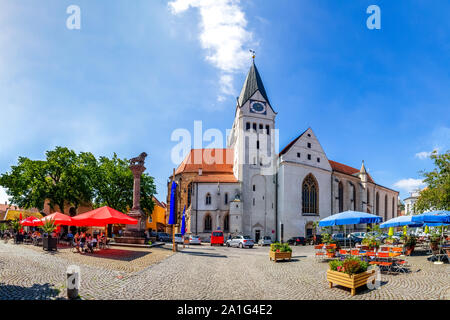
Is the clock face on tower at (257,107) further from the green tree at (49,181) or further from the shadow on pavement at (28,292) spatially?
the shadow on pavement at (28,292)

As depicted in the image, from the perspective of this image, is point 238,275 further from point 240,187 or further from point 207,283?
point 240,187

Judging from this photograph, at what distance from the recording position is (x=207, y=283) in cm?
960

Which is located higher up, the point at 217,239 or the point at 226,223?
the point at 226,223

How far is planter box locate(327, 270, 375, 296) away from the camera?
26.7 ft

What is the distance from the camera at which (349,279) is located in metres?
8.20

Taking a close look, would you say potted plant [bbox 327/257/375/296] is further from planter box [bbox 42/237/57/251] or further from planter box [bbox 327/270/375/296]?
planter box [bbox 42/237/57/251]

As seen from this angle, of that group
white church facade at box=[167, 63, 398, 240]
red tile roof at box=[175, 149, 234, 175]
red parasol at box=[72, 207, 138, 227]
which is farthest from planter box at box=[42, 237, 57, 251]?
red tile roof at box=[175, 149, 234, 175]

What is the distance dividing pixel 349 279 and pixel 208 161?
44318 millimetres

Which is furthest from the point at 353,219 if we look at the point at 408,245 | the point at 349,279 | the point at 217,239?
the point at 217,239

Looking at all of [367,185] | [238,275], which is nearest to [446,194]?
[238,275]

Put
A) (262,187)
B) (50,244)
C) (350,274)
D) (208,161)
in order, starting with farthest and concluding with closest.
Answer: (208,161), (262,187), (50,244), (350,274)

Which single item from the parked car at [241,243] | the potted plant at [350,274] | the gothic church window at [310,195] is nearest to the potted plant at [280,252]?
the potted plant at [350,274]

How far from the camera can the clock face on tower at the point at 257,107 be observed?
46.1 m

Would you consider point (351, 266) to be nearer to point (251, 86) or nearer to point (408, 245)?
point (408, 245)
